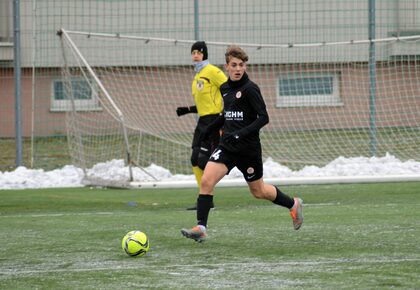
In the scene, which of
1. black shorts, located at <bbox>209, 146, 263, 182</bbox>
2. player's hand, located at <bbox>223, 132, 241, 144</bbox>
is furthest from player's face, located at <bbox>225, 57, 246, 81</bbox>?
black shorts, located at <bbox>209, 146, 263, 182</bbox>

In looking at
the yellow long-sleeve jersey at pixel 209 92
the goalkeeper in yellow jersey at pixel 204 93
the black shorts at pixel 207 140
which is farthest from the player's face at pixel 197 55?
the black shorts at pixel 207 140

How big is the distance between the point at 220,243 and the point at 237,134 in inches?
35.5

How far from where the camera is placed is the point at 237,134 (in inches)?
306

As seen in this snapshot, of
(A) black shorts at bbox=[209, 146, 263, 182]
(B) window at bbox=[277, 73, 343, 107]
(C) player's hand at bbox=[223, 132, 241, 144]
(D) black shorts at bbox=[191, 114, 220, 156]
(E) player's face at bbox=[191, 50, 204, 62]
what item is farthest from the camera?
(B) window at bbox=[277, 73, 343, 107]

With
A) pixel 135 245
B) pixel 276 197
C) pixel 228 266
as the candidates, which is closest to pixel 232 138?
pixel 276 197

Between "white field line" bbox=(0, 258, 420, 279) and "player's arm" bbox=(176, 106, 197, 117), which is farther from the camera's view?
"player's arm" bbox=(176, 106, 197, 117)

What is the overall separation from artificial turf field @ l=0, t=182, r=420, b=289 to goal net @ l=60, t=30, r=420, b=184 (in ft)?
8.66

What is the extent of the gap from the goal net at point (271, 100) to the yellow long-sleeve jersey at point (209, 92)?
317 cm

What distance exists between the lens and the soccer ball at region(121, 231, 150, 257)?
278 inches

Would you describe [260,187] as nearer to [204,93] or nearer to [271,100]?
[204,93]

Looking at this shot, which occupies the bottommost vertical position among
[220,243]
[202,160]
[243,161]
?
[220,243]

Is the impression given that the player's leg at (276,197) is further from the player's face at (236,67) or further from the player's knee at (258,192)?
the player's face at (236,67)

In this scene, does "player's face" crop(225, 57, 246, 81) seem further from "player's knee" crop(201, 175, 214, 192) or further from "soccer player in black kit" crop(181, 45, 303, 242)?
"player's knee" crop(201, 175, 214, 192)

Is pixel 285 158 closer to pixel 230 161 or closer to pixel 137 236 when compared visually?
pixel 230 161
